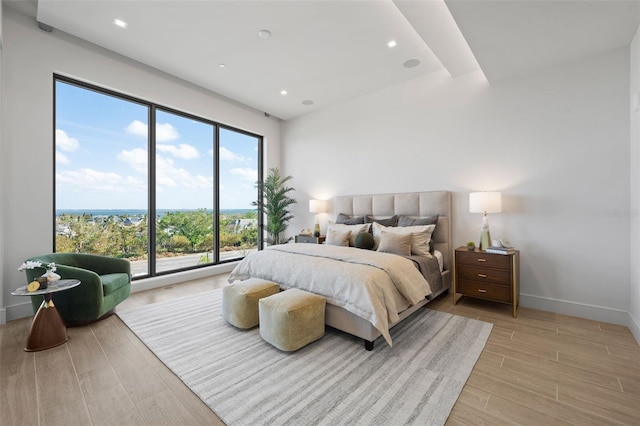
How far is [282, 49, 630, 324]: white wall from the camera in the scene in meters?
2.89

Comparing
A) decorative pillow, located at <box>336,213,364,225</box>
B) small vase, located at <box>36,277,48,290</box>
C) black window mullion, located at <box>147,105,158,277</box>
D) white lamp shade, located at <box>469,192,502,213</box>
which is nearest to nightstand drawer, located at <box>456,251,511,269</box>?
white lamp shade, located at <box>469,192,502,213</box>

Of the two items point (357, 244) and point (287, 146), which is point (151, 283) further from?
point (287, 146)

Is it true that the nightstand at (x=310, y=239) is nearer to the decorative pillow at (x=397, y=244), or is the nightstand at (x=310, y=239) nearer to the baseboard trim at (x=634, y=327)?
the decorative pillow at (x=397, y=244)

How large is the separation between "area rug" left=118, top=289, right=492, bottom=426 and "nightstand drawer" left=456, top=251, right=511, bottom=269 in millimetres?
676

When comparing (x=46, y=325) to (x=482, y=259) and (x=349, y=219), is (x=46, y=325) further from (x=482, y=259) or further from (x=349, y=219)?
(x=482, y=259)

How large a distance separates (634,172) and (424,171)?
2131mm

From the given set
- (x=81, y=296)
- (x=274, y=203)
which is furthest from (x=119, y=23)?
(x=274, y=203)

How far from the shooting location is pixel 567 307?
123 inches

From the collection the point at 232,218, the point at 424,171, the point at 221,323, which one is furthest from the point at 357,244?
the point at 232,218

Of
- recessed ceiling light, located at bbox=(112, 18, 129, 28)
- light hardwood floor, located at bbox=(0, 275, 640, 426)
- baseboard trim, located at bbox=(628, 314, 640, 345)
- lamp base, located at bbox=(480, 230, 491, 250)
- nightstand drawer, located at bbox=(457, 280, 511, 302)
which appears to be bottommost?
light hardwood floor, located at bbox=(0, 275, 640, 426)

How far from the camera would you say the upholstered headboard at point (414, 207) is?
3820mm

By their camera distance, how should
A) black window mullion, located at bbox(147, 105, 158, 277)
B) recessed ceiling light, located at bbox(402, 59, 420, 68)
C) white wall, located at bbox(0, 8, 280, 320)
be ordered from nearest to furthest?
white wall, located at bbox(0, 8, 280, 320) < recessed ceiling light, located at bbox(402, 59, 420, 68) < black window mullion, located at bbox(147, 105, 158, 277)

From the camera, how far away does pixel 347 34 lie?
10.3ft

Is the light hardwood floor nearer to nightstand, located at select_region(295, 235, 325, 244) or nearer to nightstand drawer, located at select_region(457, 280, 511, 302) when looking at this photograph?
nightstand drawer, located at select_region(457, 280, 511, 302)
